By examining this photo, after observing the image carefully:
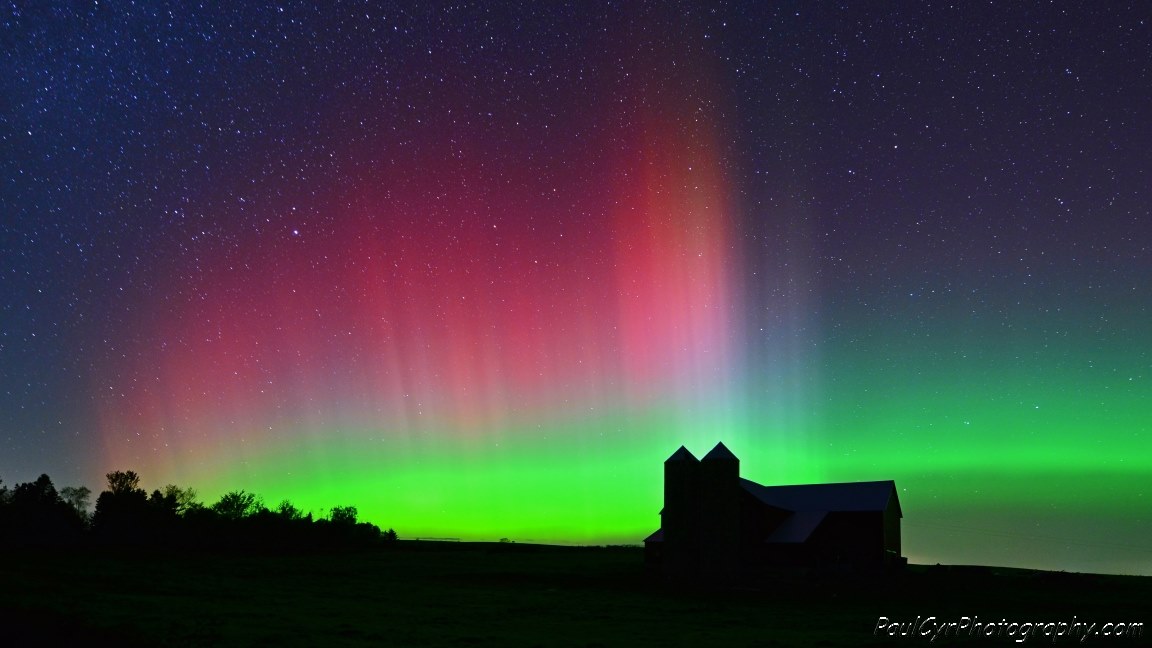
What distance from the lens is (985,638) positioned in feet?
90.8

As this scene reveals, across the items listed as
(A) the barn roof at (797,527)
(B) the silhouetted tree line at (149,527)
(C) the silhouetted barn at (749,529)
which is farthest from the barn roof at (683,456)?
(B) the silhouetted tree line at (149,527)

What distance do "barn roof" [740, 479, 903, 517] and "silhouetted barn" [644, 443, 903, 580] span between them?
0.30 feet

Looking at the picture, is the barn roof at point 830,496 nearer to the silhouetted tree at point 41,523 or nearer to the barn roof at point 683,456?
the barn roof at point 683,456

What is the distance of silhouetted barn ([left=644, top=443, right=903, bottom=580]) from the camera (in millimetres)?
53625

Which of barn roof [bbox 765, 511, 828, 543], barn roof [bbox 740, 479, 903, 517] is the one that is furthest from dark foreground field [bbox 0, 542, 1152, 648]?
barn roof [bbox 740, 479, 903, 517]

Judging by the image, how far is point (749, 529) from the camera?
2199 inches

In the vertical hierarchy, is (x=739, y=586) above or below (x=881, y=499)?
below

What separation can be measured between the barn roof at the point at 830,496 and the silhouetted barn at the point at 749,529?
9cm

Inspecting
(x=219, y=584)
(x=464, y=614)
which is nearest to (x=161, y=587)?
(x=219, y=584)

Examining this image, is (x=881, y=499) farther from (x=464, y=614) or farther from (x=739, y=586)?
(x=464, y=614)

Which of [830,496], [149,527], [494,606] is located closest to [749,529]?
[830,496]

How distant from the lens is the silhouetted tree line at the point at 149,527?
87.0 meters

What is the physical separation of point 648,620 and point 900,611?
1240cm

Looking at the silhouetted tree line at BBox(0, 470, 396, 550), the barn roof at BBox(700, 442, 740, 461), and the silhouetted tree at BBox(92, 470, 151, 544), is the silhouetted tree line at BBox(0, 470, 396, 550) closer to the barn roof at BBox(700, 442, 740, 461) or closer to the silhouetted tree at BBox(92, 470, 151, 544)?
the silhouetted tree at BBox(92, 470, 151, 544)
